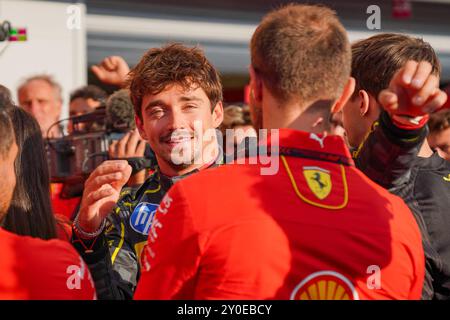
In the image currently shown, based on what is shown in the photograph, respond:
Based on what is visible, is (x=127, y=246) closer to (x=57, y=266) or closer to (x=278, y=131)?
(x=57, y=266)

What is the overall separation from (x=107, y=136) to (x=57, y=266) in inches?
79.4

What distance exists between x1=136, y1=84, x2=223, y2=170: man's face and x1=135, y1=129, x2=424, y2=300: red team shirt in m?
0.95

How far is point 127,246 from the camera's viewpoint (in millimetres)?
2443

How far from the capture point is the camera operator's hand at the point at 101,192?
2092mm

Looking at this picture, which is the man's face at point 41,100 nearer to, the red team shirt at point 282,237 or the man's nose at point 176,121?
the man's nose at point 176,121

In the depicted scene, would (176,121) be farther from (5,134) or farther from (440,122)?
(440,122)

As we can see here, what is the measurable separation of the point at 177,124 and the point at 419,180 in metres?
0.86

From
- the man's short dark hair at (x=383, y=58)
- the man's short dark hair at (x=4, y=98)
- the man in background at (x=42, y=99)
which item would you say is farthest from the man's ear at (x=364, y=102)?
the man in background at (x=42, y=99)

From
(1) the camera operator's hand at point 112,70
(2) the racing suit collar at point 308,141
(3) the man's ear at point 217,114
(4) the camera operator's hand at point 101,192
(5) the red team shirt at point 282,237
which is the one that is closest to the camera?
(5) the red team shirt at point 282,237

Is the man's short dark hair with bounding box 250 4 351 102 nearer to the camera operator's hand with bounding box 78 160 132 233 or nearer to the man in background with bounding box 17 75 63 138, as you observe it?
the camera operator's hand with bounding box 78 160 132 233

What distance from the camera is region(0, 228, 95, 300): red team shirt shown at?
5.16 feet

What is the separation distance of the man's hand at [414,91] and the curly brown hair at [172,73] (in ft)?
3.74

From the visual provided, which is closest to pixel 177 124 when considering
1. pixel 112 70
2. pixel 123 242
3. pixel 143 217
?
pixel 143 217

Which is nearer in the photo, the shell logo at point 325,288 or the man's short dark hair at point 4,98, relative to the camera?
the shell logo at point 325,288
